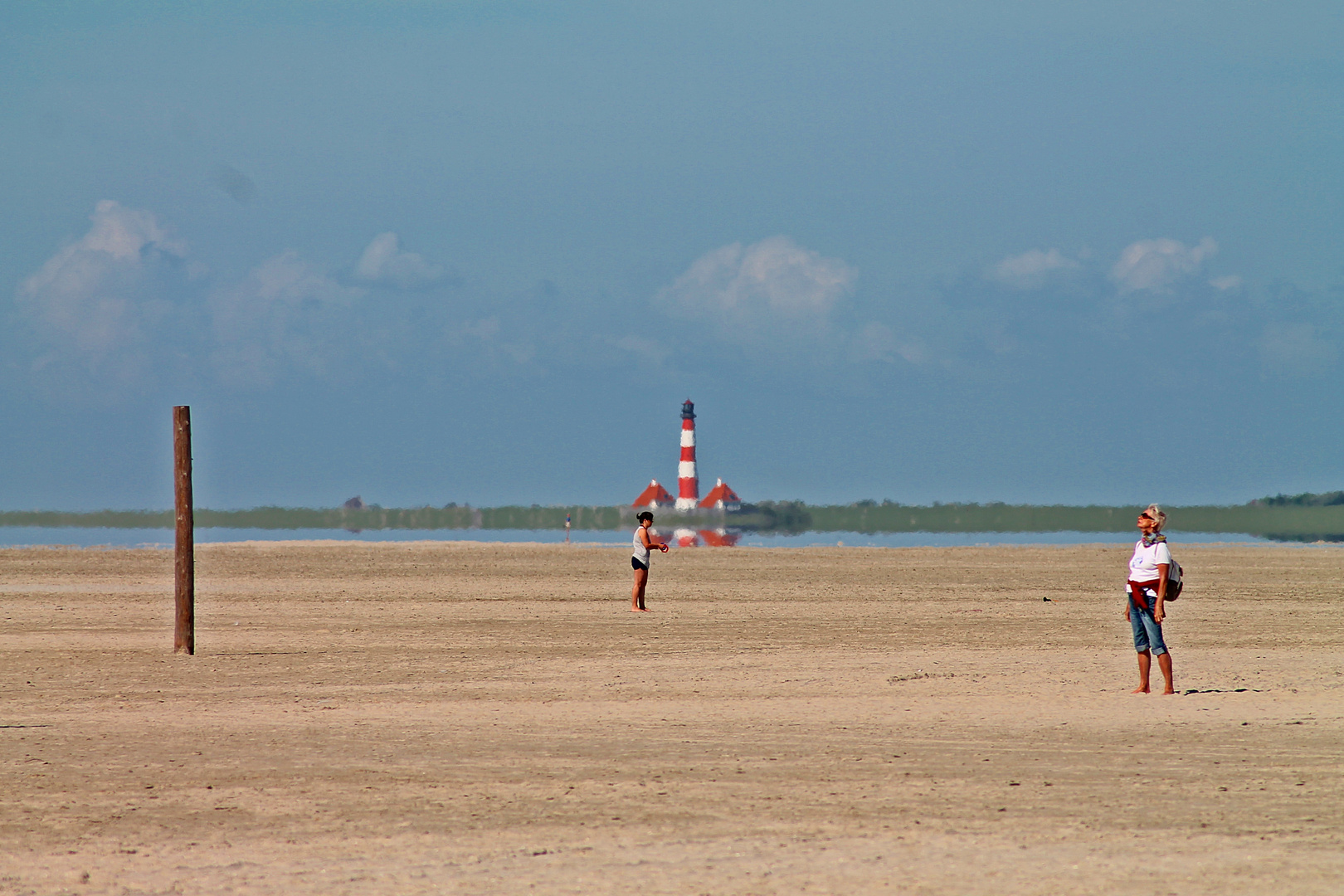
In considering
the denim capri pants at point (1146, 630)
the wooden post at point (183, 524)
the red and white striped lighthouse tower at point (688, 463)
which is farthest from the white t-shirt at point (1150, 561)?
the red and white striped lighthouse tower at point (688, 463)

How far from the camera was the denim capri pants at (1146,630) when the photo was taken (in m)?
12.1

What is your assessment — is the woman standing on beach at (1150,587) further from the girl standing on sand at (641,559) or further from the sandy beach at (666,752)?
the girl standing on sand at (641,559)

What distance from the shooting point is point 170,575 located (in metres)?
30.8

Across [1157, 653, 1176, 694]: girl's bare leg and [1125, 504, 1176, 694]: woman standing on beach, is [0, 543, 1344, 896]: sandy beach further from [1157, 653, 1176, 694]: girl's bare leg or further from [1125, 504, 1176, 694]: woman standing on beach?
[1125, 504, 1176, 694]: woman standing on beach

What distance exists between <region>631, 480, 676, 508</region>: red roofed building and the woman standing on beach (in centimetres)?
7057

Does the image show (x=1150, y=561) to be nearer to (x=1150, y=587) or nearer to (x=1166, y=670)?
(x=1150, y=587)

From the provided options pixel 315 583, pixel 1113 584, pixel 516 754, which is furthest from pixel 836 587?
pixel 516 754

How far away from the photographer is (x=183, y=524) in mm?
16719

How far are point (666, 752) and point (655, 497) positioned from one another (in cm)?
7465

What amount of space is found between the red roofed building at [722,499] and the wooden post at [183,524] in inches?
2632

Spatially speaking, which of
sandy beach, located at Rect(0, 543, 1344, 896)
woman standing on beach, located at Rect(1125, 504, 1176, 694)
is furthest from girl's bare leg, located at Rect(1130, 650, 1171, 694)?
sandy beach, located at Rect(0, 543, 1344, 896)

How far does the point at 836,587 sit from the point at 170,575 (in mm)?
14053

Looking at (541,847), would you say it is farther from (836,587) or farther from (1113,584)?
(1113,584)

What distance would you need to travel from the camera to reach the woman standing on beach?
1185 centimetres
